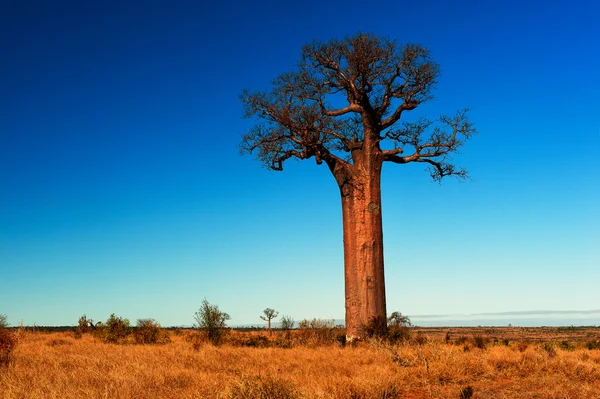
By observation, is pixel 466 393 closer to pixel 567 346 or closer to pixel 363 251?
pixel 363 251

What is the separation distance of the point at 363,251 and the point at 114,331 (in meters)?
10.4

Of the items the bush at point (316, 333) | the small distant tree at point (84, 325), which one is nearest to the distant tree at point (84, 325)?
the small distant tree at point (84, 325)

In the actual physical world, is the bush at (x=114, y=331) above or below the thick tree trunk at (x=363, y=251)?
below

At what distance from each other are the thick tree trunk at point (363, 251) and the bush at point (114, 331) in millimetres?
8944

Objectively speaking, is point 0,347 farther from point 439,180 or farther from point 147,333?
point 439,180

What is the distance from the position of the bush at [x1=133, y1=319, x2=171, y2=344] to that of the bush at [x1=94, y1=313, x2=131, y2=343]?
494 millimetres

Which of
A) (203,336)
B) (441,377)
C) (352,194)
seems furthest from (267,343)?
(441,377)

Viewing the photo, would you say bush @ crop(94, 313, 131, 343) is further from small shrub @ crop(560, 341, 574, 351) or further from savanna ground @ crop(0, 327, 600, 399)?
small shrub @ crop(560, 341, 574, 351)

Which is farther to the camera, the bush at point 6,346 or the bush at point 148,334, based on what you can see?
the bush at point 148,334

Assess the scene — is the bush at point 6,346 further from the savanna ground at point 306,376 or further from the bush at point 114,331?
the bush at point 114,331

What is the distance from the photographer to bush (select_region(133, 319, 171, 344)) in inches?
727

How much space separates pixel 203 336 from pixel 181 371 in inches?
376

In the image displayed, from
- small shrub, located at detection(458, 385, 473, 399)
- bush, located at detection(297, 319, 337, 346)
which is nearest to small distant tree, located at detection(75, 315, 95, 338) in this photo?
bush, located at detection(297, 319, 337, 346)

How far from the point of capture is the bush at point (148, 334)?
60.5 ft
